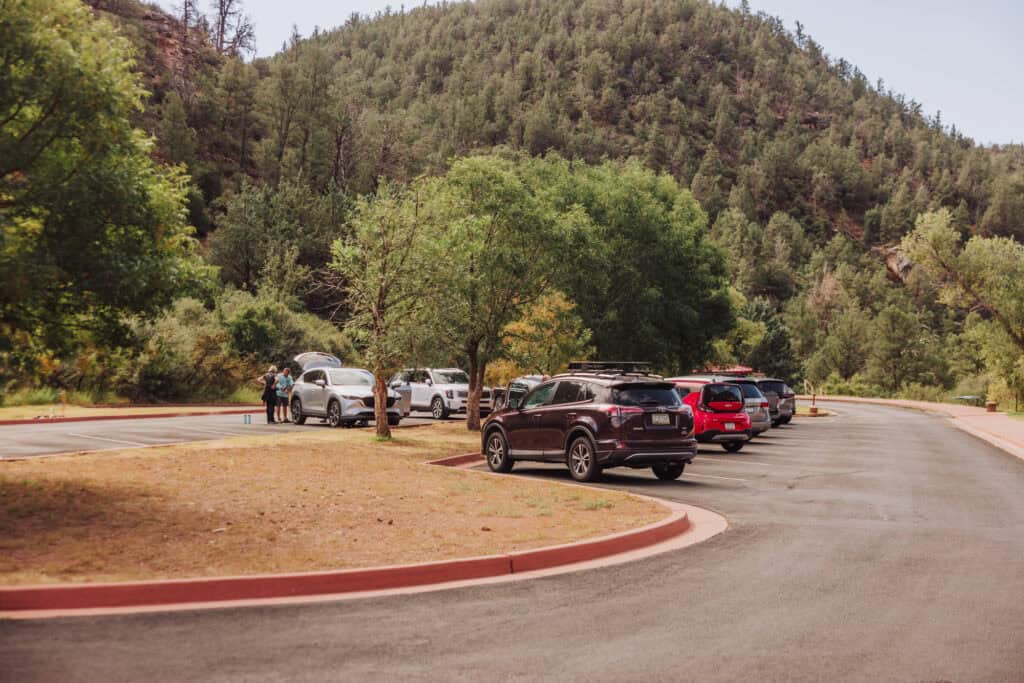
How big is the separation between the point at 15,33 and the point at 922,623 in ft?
34.0

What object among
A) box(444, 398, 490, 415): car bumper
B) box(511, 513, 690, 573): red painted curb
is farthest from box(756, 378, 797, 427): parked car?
box(511, 513, 690, 573): red painted curb

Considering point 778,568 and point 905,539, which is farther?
point 905,539

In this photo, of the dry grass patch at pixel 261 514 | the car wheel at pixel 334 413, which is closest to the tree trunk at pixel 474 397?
the car wheel at pixel 334 413

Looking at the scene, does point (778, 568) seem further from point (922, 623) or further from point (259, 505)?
point (259, 505)

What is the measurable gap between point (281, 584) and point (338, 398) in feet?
67.3

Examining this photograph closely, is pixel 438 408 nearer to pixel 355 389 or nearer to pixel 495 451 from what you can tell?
pixel 355 389

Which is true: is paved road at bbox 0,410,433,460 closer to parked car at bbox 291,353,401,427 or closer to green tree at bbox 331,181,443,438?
parked car at bbox 291,353,401,427

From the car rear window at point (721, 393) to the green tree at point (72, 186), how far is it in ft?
49.8

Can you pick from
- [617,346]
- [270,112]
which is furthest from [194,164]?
[617,346]

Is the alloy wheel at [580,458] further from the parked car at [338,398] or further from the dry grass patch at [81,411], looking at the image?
the dry grass patch at [81,411]

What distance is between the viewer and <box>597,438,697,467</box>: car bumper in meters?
15.8

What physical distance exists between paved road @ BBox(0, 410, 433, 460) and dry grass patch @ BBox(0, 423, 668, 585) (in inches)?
115

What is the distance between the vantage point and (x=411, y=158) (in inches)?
3962

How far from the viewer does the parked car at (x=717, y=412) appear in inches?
910
